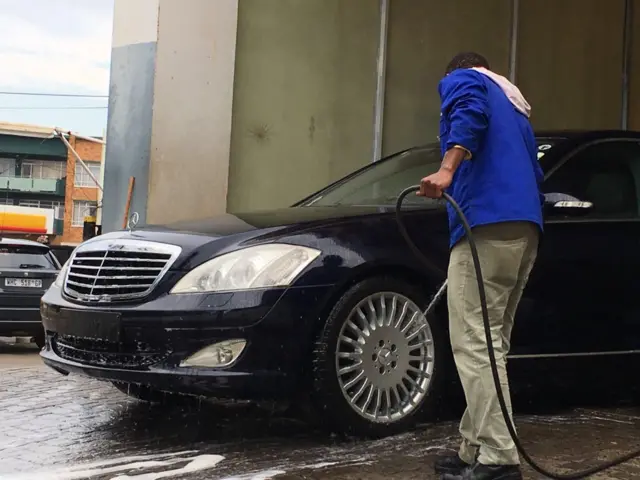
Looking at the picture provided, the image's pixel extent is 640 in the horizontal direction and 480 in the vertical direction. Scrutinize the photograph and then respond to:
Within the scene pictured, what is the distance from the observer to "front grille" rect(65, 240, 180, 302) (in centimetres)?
423

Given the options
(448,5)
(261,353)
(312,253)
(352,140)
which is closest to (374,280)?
(312,253)

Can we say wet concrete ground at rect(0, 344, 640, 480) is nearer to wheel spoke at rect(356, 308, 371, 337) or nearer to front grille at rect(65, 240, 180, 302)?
wheel spoke at rect(356, 308, 371, 337)

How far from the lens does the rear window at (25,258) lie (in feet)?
32.4

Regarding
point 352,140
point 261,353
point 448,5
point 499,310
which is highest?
point 448,5

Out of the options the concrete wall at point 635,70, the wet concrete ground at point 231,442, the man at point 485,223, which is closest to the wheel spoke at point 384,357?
the wet concrete ground at point 231,442

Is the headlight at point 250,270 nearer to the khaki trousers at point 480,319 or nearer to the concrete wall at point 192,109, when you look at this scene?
the khaki trousers at point 480,319

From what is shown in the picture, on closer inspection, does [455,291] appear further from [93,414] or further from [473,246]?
[93,414]

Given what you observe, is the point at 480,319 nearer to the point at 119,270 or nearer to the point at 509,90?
the point at 509,90

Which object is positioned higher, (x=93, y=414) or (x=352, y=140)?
(x=352, y=140)

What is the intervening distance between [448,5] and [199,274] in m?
7.68

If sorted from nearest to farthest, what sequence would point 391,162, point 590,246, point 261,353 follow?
point 261,353, point 590,246, point 391,162

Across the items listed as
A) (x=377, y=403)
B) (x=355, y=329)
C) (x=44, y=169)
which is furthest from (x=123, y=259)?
(x=44, y=169)

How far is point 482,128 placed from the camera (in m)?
3.45

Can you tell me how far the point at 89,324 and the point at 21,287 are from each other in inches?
233
